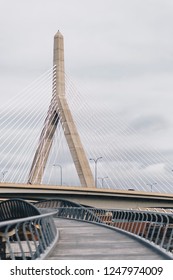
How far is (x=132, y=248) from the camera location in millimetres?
11734

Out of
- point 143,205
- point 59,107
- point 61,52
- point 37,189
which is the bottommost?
point 143,205

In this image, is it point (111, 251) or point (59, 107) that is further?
point (59, 107)

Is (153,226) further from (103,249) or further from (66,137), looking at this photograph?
(66,137)

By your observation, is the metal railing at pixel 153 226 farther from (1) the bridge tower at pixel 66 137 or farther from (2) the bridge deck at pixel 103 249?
(1) the bridge tower at pixel 66 137

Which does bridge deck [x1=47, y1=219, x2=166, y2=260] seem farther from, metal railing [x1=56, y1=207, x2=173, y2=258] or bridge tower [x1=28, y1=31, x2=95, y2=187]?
bridge tower [x1=28, y1=31, x2=95, y2=187]

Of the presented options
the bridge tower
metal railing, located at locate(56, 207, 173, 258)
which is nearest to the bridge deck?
metal railing, located at locate(56, 207, 173, 258)

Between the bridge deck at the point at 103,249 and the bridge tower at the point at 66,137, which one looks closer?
the bridge deck at the point at 103,249

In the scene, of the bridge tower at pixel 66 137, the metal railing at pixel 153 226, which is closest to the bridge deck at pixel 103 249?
the metal railing at pixel 153 226

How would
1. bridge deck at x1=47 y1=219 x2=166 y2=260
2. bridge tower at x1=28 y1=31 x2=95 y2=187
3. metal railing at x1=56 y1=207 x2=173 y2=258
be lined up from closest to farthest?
bridge deck at x1=47 y1=219 x2=166 y2=260
metal railing at x1=56 y1=207 x2=173 y2=258
bridge tower at x1=28 y1=31 x2=95 y2=187
